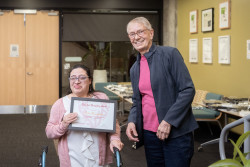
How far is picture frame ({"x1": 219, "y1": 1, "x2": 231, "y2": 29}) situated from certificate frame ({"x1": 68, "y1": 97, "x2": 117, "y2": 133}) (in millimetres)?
5207

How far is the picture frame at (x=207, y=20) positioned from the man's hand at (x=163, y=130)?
5.84 m

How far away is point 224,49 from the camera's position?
24.3 feet

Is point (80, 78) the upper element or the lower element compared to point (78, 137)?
upper

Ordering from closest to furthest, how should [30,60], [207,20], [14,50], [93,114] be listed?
[93,114], [207,20], [14,50], [30,60]

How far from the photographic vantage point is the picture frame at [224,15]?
7.21 m

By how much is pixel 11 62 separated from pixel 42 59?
0.80 m

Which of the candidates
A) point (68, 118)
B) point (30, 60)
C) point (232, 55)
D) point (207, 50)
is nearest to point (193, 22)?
point (207, 50)

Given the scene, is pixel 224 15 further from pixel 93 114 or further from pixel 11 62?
pixel 11 62

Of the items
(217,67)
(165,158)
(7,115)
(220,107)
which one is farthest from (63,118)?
(7,115)

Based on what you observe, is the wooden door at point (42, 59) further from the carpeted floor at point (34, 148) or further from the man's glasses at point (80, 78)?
the man's glasses at point (80, 78)

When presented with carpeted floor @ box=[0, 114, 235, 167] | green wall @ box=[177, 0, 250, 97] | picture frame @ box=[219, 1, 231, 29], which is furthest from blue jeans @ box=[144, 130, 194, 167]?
picture frame @ box=[219, 1, 231, 29]

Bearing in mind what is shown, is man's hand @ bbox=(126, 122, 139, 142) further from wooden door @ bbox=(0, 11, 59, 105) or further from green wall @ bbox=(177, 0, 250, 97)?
wooden door @ bbox=(0, 11, 59, 105)

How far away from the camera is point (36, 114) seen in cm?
1015

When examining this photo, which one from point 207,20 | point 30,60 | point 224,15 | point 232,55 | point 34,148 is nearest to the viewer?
point 34,148
